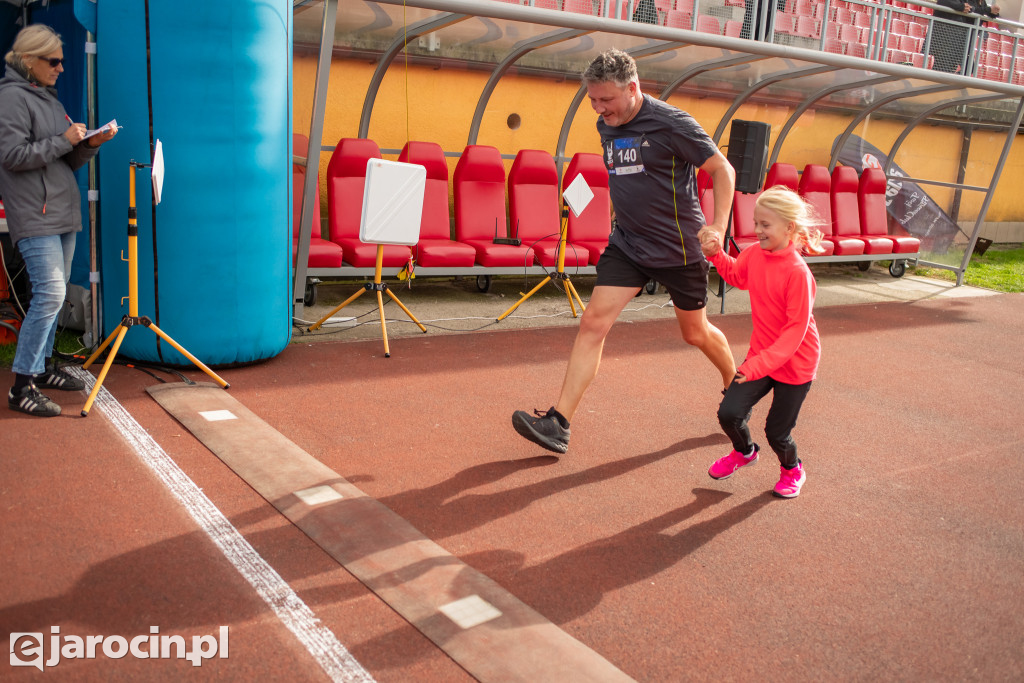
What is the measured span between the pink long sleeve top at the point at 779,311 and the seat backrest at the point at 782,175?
26.8 feet

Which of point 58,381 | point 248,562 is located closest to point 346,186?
point 58,381

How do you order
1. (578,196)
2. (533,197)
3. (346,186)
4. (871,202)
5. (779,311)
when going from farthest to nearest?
(871,202) → (533,197) → (346,186) → (578,196) → (779,311)

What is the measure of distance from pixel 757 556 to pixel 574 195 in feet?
15.9

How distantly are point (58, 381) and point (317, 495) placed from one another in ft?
6.89

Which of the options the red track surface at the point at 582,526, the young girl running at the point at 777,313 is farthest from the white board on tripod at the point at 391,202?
the young girl running at the point at 777,313

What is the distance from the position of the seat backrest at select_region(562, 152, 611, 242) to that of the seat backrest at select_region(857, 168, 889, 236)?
4.82 metres

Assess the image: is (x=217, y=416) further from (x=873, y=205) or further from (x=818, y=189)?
(x=873, y=205)

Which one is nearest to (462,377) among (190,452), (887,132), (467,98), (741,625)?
(190,452)

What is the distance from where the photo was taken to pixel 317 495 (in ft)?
12.3

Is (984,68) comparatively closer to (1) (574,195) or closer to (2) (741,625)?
(1) (574,195)

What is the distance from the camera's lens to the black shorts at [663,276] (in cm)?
439

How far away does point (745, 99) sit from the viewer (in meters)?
11.2

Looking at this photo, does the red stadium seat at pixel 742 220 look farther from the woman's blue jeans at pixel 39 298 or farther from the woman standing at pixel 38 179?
the woman's blue jeans at pixel 39 298

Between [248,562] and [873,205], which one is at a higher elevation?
[873,205]
